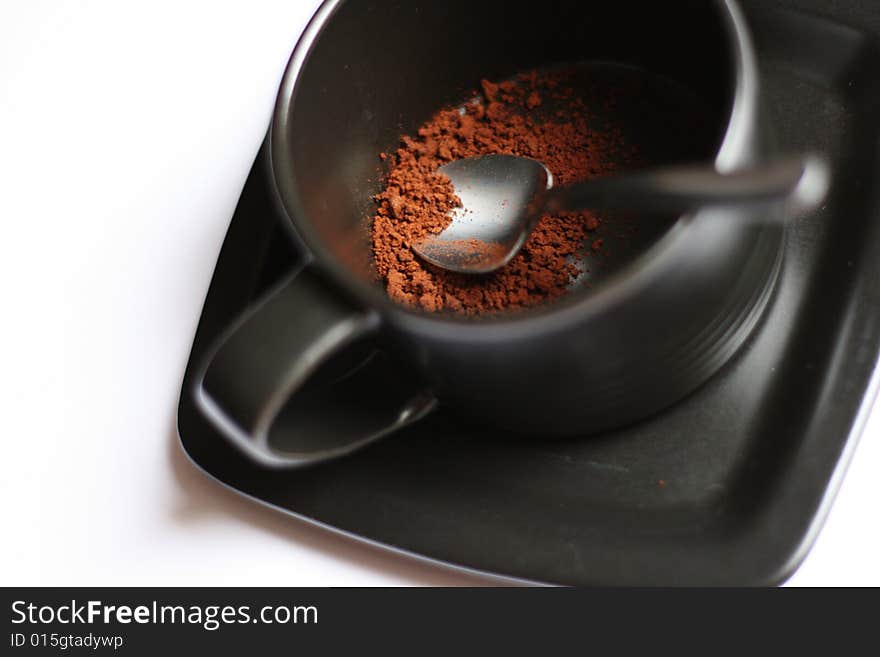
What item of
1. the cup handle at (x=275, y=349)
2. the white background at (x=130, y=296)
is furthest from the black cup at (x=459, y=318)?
the white background at (x=130, y=296)

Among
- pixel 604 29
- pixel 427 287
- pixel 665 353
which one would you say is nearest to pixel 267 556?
pixel 427 287

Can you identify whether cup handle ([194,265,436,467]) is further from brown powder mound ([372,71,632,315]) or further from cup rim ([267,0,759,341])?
brown powder mound ([372,71,632,315])

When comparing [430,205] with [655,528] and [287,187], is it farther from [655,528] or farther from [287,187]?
[655,528]

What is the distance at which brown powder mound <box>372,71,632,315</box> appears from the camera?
67 cm

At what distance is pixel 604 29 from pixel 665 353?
308 mm

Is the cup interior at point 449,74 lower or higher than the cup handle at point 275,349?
higher

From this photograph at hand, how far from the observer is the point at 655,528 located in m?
0.60

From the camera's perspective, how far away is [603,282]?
508 millimetres

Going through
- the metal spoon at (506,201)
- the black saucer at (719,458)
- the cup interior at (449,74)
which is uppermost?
the cup interior at (449,74)

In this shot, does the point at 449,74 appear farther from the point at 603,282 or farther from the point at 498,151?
the point at 603,282

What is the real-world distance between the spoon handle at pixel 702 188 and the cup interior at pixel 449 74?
142 mm

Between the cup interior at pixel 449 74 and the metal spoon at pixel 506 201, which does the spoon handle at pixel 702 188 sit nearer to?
the metal spoon at pixel 506 201

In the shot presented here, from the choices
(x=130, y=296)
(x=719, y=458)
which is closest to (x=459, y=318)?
(x=719, y=458)

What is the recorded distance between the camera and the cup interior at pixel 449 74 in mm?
640
